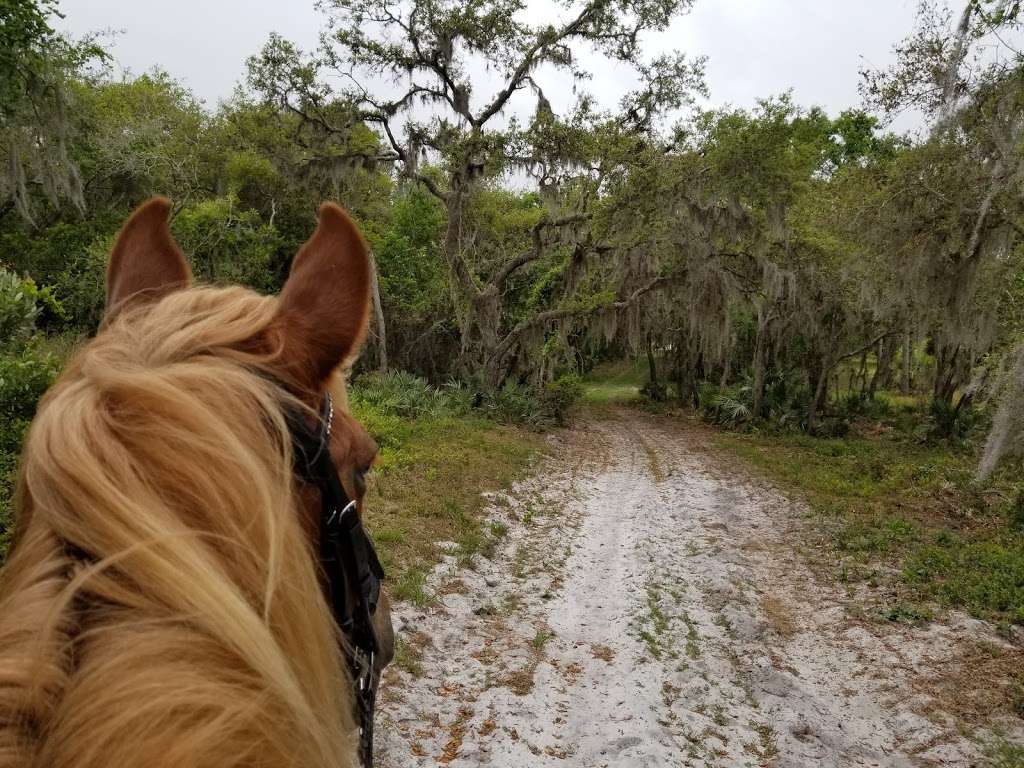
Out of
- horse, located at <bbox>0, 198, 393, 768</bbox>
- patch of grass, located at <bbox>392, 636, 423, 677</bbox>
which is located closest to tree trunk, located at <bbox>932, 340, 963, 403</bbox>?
patch of grass, located at <bbox>392, 636, 423, 677</bbox>

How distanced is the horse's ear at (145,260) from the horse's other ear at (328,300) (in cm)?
36

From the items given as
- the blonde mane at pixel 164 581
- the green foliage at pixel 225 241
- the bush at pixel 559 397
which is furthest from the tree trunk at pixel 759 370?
the blonde mane at pixel 164 581

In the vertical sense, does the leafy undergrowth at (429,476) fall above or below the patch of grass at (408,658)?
above

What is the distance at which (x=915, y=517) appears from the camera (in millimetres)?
8242

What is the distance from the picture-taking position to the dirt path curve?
3.63 m

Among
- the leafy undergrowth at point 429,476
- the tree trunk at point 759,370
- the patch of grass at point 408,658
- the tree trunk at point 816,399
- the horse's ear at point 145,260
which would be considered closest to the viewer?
the horse's ear at point 145,260

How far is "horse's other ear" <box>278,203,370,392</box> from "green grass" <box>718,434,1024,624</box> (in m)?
6.07

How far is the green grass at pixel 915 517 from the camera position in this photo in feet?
18.7

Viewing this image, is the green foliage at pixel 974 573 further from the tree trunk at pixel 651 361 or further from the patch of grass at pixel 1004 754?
the tree trunk at pixel 651 361

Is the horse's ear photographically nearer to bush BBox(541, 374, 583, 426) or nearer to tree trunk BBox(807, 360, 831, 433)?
bush BBox(541, 374, 583, 426)

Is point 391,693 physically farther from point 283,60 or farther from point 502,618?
point 283,60

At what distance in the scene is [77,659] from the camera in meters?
0.55

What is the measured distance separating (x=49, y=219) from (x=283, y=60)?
661 centimetres

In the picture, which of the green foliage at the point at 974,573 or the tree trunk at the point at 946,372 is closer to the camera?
the green foliage at the point at 974,573
